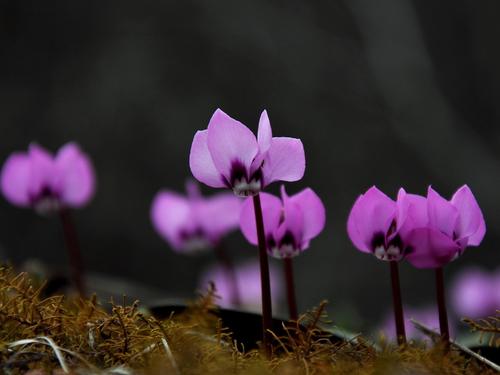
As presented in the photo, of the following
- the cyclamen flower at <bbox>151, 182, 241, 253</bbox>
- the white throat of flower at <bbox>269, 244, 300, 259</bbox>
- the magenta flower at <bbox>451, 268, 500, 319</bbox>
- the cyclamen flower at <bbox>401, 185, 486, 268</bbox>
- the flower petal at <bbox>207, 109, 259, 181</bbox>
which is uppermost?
the flower petal at <bbox>207, 109, 259, 181</bbox>

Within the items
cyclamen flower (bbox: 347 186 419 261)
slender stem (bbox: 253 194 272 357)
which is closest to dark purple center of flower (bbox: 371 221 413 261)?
cyclamen flower (bbox: 347 186 419 261)

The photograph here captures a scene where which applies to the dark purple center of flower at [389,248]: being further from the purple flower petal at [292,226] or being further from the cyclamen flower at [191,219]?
the cyclamen flower at [191,219]

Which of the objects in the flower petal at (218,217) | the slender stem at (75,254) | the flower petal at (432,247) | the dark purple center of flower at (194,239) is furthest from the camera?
the dark purple center of flower at (194,239)

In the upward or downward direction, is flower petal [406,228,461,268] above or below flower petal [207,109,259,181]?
below

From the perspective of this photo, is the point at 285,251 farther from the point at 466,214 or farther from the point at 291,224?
the point at 466,214

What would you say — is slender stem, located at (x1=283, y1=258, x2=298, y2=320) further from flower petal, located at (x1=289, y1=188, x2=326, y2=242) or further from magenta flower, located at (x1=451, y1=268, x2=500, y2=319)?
magenta flower, located at (x1=451, y1=268, x2=500, y2=319)

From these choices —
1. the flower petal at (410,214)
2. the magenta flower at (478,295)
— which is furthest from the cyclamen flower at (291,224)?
the magenta flower at (478,295)

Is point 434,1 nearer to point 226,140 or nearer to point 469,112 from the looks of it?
point 469,112

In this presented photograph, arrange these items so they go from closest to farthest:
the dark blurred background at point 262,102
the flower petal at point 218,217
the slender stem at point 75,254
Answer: the slender stem at point 75,254 → the flower petal at point 218,217 → the dark blurred background at point 262,102

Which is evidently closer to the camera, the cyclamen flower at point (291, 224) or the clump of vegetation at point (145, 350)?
the clump of vegetation at point (145, 350)
